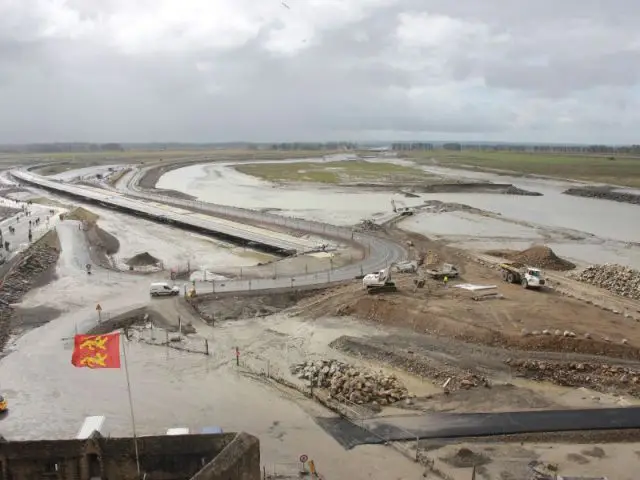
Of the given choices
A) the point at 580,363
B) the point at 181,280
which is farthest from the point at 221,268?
the point at 580,363

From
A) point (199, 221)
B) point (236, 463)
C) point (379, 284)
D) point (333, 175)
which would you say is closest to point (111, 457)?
point (236, 463)

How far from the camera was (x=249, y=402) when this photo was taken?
26141 millimetres

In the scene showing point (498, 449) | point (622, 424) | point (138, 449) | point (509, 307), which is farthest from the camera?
point (509, 307)

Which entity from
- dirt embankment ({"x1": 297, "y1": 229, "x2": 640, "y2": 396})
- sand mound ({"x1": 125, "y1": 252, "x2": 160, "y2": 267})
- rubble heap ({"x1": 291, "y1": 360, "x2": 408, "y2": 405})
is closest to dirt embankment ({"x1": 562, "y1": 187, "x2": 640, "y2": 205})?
dirt embankment ({"x1": 297, "y1": 229, "x2": 640, "y2": 396})

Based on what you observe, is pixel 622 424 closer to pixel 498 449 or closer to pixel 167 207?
pixel 498 449

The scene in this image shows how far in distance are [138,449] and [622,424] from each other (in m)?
18.6

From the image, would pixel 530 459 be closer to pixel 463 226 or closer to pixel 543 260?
pixel 543 260

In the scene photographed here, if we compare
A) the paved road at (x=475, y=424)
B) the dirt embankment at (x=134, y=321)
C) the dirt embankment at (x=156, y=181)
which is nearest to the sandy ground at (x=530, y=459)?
the paved road at (x=475, y=424)

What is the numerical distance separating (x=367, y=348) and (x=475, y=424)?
8756 millimetres

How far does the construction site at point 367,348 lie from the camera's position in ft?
72.6

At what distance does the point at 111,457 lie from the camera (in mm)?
16656

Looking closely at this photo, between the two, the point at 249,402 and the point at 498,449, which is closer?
the point at 498,449

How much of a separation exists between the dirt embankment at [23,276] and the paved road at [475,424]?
840 inches

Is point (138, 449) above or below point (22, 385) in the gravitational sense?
above
